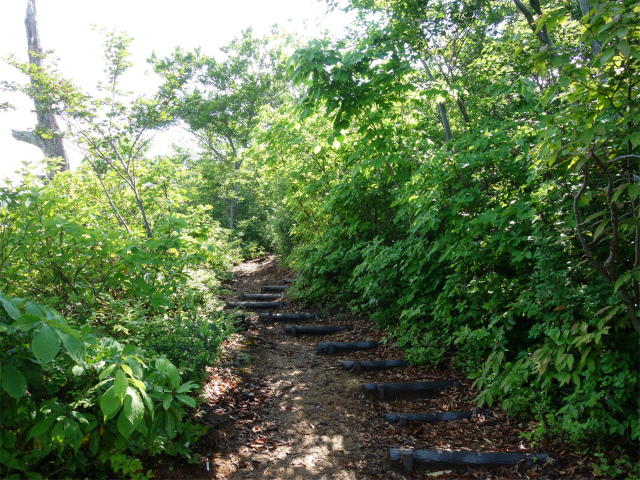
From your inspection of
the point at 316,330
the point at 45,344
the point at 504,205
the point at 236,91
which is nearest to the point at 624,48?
Result: the point at 504,205

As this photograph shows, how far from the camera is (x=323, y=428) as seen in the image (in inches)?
142

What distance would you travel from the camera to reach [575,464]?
8.99ft

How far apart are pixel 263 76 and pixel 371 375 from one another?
19.3 m

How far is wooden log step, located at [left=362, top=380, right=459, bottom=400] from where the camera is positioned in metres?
4.15

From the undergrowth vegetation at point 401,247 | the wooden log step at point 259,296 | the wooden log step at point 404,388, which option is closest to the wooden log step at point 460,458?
the undergrowth vegetation at point 401,247

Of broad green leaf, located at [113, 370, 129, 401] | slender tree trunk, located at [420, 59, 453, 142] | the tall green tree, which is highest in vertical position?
the tall green tree

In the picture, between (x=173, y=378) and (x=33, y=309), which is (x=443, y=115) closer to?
(x=173, y=378)

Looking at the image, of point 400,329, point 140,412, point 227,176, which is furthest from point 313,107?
point 227,176

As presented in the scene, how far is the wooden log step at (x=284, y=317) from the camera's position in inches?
274

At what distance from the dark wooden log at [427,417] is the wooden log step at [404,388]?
475 mm

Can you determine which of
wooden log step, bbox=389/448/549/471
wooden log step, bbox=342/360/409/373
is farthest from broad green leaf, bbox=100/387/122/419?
wooden log step, bbox=342/360/409/373

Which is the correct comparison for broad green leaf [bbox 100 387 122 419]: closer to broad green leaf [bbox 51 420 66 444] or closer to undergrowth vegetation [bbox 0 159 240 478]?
undergrowth vegetation [bbox 0 159 240 478]

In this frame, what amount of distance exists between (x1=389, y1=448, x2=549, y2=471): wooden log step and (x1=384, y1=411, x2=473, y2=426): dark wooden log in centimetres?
61

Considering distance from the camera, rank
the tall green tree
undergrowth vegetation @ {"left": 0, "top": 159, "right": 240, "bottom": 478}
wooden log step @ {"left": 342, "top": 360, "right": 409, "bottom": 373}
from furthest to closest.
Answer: the tall green tree, wooden log step @ {"left": 342, "top": 360, "right": 409, "bottom": 373}, undergrowth vegetation @ {"left": 0, "top": 159, "right": 240, "bottom": 478}
